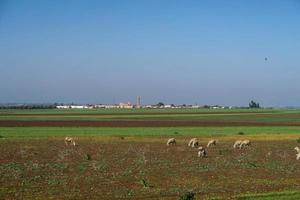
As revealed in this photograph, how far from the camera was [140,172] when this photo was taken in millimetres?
24438

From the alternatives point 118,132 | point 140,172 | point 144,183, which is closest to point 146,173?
point 140,172

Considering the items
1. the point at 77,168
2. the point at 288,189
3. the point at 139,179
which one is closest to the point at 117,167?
the point at 77,168

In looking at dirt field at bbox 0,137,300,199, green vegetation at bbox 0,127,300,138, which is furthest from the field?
green vegetation at bbox 0,127,300,138

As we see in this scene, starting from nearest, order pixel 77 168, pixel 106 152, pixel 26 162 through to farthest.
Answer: pixel 77 168
pixel 26 162
pixel 106 152

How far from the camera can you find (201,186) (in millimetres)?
20109

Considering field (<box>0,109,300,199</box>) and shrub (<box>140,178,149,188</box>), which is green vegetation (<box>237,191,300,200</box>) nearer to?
field (<box>0,109,300,199</box>)

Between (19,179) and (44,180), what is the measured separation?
109 centimetres

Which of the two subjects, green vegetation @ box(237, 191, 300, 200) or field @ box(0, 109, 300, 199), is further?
field @ box(0, 109, 300, 199)

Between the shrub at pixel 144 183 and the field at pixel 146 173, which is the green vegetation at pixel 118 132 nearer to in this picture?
the field at pixel 146 173

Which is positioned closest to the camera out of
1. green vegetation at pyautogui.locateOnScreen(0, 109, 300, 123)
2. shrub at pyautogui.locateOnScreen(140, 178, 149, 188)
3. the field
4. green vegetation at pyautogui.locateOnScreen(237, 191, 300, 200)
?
green vegetation at pyautogui.locateOnScreen(237, 191, 300, 200)

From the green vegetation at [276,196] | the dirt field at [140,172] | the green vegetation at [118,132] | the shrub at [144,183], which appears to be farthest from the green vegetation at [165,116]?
the green vegetation at [276,196]

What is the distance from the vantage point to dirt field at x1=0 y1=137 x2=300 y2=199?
18875 millimetres

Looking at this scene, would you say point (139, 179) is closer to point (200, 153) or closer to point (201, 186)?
point (201, 186)

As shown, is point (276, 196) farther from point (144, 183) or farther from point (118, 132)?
point (118, 132)
